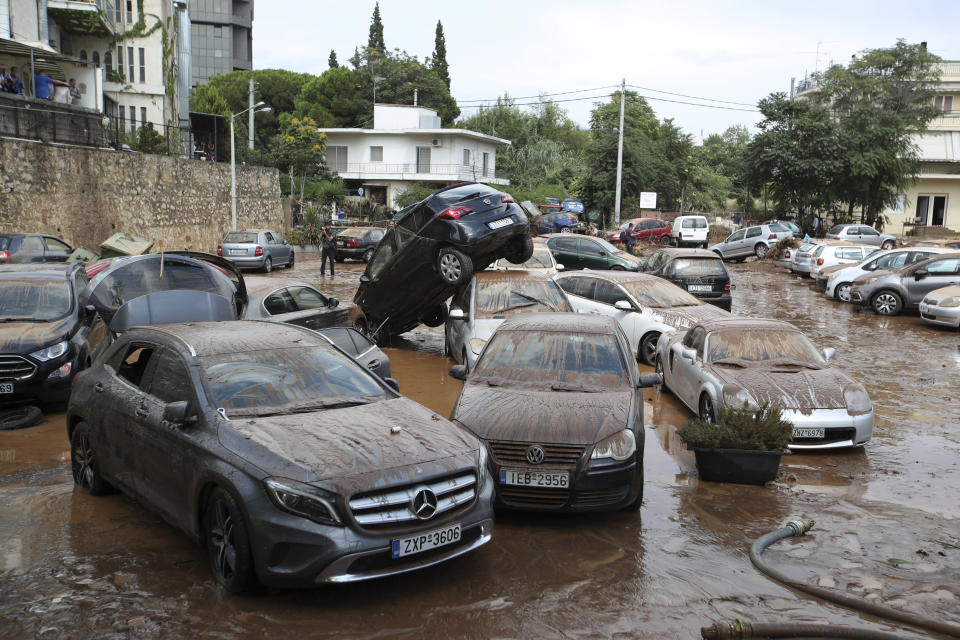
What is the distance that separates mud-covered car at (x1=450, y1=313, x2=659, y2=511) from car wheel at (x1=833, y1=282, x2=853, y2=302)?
1736 cm

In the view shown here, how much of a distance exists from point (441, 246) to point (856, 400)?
6819mm

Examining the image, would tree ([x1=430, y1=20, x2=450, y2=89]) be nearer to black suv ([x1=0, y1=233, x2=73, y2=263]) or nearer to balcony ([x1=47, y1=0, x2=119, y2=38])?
balcony ([x1=47, y1=0, x2=119, y2=38])

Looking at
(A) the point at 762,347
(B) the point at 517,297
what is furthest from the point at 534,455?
(B) the point at 517,297

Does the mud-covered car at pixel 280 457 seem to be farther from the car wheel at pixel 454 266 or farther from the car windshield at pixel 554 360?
the car wheel at pixel 454 266

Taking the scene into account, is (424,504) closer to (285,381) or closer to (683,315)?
(285,381)

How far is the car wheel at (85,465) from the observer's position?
6594 mm

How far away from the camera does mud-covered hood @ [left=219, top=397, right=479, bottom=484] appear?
471 cm

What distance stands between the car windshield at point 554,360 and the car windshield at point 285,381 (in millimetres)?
1714

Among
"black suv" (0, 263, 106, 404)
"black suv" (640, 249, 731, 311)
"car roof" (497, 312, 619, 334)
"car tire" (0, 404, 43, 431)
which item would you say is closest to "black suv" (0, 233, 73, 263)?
"black suv" (0, 263, 106, 404)

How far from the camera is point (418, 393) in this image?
11.8m

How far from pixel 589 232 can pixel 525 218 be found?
25971mm

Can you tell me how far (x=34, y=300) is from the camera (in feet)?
34.4

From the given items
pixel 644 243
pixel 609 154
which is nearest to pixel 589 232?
pixel 644 243

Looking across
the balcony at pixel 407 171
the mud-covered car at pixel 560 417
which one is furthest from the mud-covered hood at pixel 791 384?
the balcony at pixel 407 171
